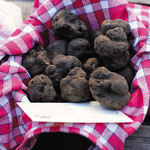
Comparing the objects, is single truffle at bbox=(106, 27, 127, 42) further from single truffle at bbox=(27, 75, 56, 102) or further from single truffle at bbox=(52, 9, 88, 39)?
single truffle at bbox=(27, 75, 56, 102)

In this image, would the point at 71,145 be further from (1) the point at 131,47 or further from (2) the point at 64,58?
(1) the point at 131,47

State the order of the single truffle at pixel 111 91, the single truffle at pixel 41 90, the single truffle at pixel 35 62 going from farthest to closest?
1. the single truffle at pixel 35 62
2. the single truffle at pixel 41 90
3. the single truffle at pixel 111 91

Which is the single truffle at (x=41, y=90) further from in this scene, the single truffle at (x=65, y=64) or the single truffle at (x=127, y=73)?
the single truffle at (x=127, y=73)

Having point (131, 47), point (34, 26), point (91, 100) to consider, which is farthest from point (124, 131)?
point (34, 26)

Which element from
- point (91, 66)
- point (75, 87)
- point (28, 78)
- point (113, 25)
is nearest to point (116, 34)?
point (113, 25)

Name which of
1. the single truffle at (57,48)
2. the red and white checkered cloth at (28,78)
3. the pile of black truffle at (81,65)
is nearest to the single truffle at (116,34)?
the pile of black truffle at (81,65)

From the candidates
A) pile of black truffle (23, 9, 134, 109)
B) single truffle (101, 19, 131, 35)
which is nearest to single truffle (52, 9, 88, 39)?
pile of black truffle (23, 9, 134, 109)

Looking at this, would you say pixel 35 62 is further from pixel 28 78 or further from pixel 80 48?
pixel 80 48
